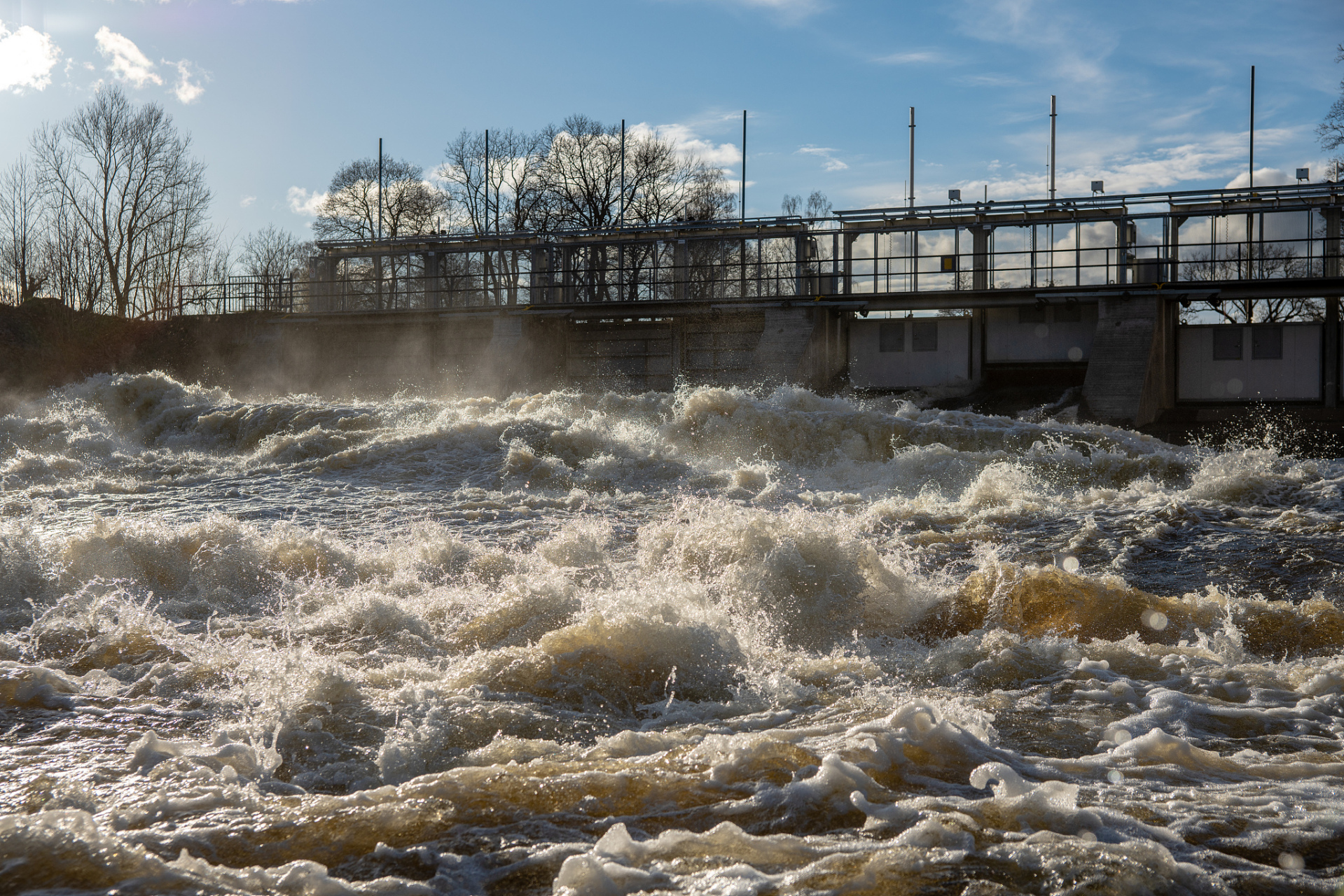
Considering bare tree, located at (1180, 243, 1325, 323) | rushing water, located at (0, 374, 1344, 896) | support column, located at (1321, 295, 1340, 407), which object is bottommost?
rushing water, located at (0, 374, 1344, 896)

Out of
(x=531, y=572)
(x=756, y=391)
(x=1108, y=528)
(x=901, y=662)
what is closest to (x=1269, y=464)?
(x=1108, y=528)

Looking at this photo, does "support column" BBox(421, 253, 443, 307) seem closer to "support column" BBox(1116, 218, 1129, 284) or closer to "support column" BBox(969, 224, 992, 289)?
"support column" BBox(969, 224, 992, 289)

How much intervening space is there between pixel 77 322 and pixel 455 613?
27381 mm

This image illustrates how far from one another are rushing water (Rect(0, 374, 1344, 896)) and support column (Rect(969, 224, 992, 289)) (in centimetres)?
1230

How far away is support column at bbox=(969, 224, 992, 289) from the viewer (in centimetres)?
2134

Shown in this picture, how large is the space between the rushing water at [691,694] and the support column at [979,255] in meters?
12.3

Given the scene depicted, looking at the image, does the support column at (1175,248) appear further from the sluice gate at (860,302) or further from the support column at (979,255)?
the support column at (979,255)

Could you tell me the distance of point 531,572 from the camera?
6570mm

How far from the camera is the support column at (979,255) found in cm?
2134

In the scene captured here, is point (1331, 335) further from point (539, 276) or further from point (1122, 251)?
point (539, 276)

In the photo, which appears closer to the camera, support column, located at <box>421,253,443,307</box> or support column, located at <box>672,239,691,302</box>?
support column, located at <box>672,239,691,302</box>

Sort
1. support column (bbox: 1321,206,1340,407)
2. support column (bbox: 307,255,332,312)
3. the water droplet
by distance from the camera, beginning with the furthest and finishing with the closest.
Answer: support column (bbox: 307,255,332,312) < support column (bbox: 1321,206,1340,407) < the water droplet

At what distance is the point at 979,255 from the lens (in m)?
21.4

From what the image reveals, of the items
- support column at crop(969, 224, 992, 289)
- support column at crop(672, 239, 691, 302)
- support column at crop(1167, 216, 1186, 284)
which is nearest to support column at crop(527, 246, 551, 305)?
support column at crop(672, 239, 691, 302)
